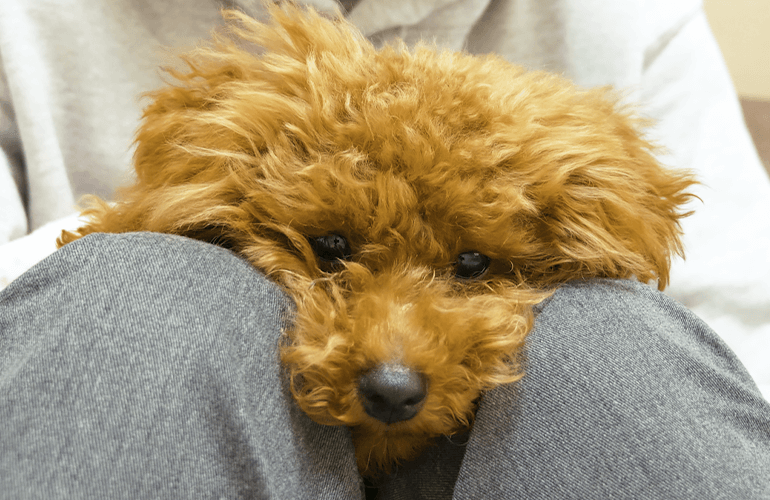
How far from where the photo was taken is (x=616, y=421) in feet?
1.94

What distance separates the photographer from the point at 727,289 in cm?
126

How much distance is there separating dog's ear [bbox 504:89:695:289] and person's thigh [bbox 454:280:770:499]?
8 cm

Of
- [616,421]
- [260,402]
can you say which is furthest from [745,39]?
[260,402]

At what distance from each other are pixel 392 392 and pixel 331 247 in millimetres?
230

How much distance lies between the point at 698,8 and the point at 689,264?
69cm

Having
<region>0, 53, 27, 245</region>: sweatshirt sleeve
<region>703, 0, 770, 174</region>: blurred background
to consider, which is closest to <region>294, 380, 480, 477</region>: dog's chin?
<region>0, 53, 27, 245</region>: sweatshirt sleeve

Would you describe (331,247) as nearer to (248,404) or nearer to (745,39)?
(248,404)

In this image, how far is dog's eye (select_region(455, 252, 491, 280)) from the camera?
2.47 ft

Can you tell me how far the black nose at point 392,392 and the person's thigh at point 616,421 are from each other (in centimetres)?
9

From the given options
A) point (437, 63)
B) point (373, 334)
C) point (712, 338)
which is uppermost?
point (437, 63)

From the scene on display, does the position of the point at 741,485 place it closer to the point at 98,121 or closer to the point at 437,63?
the point at 437,63

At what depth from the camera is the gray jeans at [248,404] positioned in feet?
1.65

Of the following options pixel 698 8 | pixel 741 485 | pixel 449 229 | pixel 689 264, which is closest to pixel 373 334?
pixel 449 229

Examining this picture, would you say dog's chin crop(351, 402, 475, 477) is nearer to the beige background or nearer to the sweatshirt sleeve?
the sweatshirt sleeve
